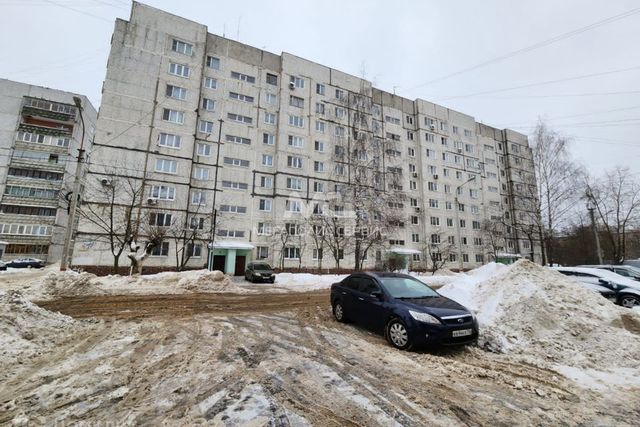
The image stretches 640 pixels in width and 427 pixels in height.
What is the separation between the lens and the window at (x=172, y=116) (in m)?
28.8

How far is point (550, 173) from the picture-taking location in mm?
27172

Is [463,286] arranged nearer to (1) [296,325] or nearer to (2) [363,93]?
(1) [296,325]

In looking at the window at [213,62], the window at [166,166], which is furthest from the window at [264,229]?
the window at [213,62]

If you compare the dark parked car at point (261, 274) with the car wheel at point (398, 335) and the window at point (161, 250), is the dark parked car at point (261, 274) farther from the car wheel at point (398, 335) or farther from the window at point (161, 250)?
the car wheel at point (398, 335)

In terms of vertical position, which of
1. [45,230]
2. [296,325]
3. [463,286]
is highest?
[45,230]

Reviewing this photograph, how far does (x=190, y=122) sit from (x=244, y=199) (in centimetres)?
1011

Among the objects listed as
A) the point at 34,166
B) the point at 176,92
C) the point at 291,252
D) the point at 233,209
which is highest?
the point at 176,92

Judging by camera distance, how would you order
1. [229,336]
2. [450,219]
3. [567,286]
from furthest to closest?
1. [450,219]
2. [567,286]
3. [229,336]

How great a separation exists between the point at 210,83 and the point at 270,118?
307 inches

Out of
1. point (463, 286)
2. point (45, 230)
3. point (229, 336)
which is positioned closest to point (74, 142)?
point (45, 230)

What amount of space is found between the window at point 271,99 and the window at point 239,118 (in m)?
3.73

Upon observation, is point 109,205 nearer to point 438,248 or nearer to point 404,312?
point 404,312

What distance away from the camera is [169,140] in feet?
94.3

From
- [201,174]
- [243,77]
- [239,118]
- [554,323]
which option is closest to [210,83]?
[243,77]
